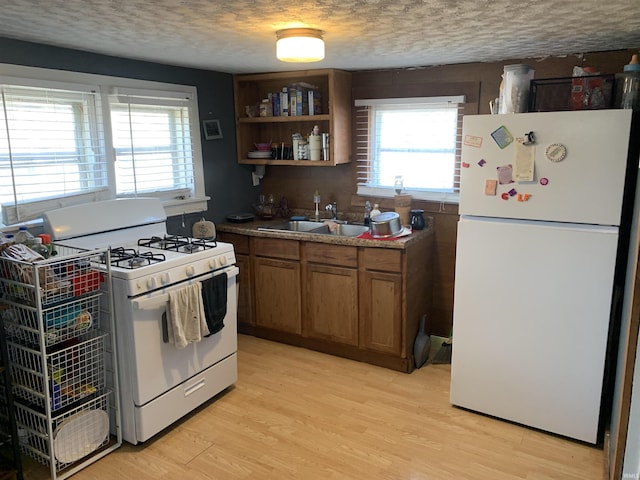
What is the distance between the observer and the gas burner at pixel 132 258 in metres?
2.60

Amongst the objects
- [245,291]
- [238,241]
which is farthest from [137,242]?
[245,291]

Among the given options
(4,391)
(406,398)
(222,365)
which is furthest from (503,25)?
(4,391)

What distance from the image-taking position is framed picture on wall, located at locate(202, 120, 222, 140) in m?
3.95

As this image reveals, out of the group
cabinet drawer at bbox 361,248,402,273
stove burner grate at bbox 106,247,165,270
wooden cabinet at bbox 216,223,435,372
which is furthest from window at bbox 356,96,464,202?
stove burner grate at bbox 106,247,165,270

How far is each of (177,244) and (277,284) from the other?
39.7 inches

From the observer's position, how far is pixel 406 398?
3119 millimetres

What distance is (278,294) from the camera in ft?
12.5

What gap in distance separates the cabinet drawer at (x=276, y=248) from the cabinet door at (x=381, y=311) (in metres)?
0.54

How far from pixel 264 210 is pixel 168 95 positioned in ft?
3.96

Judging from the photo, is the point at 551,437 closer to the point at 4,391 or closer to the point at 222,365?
the point at 222,365

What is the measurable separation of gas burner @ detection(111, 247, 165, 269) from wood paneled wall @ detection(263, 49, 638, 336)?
1794mm

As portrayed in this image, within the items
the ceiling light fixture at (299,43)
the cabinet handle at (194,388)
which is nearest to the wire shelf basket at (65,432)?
the cabinet handle at (194,388)

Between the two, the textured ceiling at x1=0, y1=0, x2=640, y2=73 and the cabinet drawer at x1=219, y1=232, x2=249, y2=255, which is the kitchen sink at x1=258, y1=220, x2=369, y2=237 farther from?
the textured ceiling at x1=0, y1=0, x2=640, y2=73

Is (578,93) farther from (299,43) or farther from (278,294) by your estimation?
(278,294)
